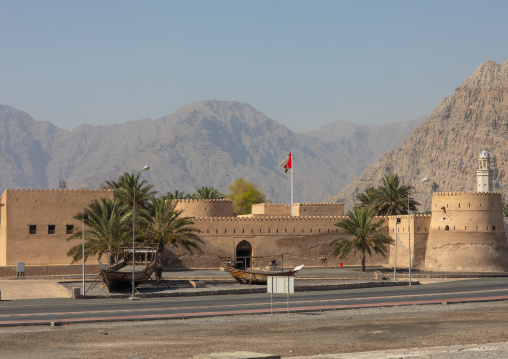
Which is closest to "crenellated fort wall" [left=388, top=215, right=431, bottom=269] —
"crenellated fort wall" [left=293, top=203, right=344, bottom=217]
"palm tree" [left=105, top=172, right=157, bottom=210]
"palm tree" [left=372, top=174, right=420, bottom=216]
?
"palm tree" [left=372, top=174, right=420, bottom=216]

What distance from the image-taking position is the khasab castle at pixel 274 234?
46.2 meters

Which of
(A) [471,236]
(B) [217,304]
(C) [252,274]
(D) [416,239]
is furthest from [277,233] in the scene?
(B) [217,304]

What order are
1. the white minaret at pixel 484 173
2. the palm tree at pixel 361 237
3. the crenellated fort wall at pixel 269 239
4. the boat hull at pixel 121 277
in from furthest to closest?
the white minaret at pixel 484 173 → the crenellated fort wall at pixel 269 239 → the palm tree at pixel 361 237 → the boat hull at pixel 121 277

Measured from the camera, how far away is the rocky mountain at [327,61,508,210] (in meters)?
172

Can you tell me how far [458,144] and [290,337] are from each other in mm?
166941

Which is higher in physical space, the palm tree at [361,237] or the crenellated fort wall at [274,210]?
the crenellated fort wall at [274,210]

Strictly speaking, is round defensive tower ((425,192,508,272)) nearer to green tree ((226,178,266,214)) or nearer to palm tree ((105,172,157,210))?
palm tree ((105,172,157,210))

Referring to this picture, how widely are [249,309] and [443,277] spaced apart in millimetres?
20732

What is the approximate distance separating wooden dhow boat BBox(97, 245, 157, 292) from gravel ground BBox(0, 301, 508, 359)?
9.34 meters

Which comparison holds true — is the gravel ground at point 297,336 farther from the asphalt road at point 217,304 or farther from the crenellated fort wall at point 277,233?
the crenellated fort wall at point 277,233

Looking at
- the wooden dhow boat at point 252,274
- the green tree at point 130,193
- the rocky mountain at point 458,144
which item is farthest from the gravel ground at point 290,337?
the rocky mountain at point 458,144

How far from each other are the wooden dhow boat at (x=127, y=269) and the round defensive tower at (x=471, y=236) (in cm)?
2077

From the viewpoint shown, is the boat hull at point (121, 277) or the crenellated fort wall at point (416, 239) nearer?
the boat hull at point (121, 277)

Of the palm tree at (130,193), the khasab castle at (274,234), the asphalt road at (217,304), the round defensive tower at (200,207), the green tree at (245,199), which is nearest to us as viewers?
the asphalt road at (217,304)
